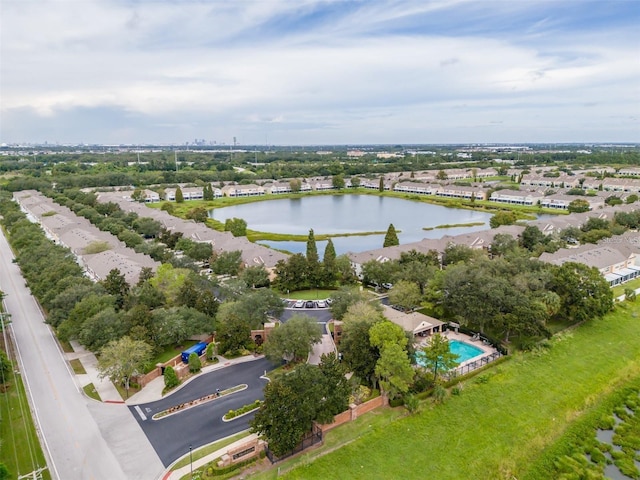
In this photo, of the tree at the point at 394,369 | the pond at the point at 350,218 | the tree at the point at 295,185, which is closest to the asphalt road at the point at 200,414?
the tree at the point at 394,369

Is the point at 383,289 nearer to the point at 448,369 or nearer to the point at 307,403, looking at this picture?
the point at 448,369

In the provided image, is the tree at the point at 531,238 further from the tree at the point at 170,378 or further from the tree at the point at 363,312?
the tree at the point at 170,378

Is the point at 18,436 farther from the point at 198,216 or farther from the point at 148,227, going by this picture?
the point at 198,216

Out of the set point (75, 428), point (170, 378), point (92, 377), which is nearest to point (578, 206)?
point (170, 378)

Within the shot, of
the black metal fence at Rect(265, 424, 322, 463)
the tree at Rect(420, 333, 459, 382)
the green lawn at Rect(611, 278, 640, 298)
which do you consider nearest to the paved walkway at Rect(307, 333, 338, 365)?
the tree at Rect(420, 333, 459, 382)

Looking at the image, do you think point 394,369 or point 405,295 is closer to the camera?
point 394,369

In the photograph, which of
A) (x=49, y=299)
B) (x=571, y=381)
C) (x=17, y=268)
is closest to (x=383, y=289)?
(x=571, y=381)
